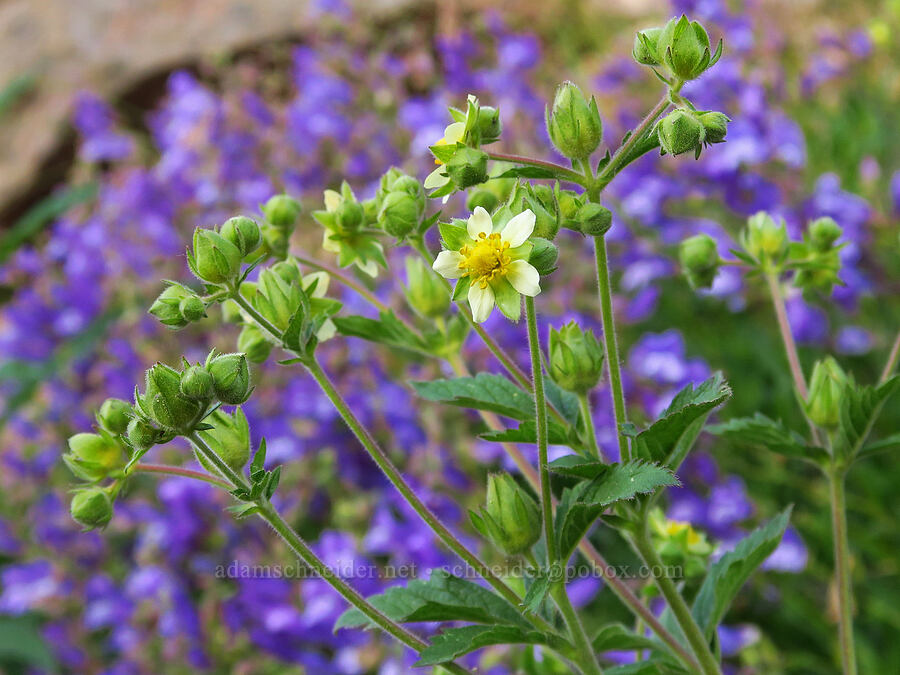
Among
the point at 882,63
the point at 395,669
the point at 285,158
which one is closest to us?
the point at 395,669

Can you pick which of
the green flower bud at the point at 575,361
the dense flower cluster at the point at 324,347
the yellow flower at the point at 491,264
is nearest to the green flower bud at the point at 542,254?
the yellow flower at the point at 491,264

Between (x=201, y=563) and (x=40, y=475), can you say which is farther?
(x=40, y=475)

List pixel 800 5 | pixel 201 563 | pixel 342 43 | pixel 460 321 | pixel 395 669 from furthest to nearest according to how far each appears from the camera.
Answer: pixel 800 5
pixel 342 43
pixel 201 563
pixel 395 669
pixel 460 321

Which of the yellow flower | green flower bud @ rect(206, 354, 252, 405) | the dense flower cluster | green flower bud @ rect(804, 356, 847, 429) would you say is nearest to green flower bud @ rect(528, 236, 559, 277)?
the yellow flower

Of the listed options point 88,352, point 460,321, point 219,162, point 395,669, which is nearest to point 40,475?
point 88,352

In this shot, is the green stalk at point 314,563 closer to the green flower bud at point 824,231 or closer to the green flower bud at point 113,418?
the green flower bud at point 113,418

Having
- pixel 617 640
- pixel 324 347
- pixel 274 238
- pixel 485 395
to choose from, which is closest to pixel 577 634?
pixel 617 640

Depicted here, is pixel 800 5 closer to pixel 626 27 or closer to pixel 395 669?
pixel 626 27

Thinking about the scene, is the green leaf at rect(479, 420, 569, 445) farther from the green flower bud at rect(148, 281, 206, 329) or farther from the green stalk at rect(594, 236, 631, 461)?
the green flower bud at rect(148, 281, 206, 329)
